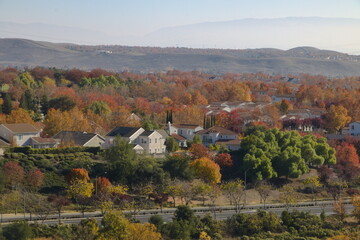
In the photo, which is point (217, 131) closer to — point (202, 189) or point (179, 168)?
point (179, 168)

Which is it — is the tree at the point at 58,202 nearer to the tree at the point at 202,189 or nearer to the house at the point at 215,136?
the tree at the point at 202,189

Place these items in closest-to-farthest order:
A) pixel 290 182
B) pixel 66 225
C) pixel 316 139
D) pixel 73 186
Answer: pixel 66 225, pixel 73 186, pixel 290 182, pixel 316 139

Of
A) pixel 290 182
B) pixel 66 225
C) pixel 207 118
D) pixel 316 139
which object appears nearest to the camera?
pixel 66 225

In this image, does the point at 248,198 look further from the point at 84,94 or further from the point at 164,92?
the point at 164,92

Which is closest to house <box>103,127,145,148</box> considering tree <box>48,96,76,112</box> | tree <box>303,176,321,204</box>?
tree <box>303,176,321,204</box>

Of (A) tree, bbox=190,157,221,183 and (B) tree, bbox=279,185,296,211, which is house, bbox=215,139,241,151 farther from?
(A) tree, bbox=190,157,221,183

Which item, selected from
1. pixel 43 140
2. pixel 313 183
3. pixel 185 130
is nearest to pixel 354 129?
pixel 185 130

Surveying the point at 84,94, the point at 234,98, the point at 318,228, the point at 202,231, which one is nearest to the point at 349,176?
the point at 318,228
